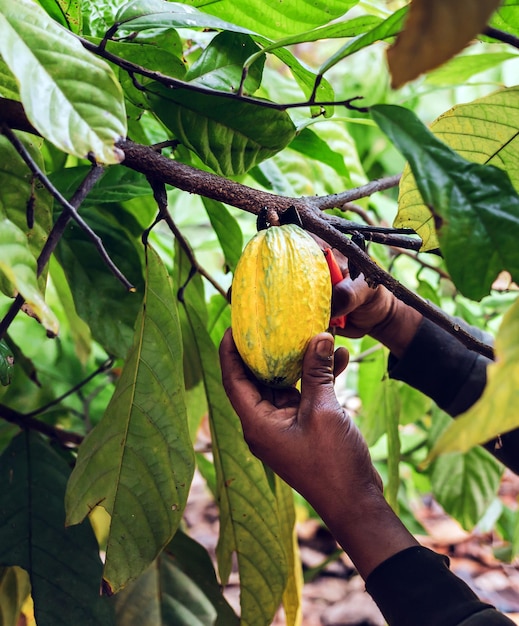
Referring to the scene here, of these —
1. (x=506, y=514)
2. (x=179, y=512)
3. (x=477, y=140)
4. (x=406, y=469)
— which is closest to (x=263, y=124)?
(x=477, y=140)

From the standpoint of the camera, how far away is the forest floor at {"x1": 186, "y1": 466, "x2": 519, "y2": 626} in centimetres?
193

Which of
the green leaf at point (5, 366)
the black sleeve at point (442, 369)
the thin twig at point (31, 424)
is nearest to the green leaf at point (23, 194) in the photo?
the green leaf at point (5, 366)

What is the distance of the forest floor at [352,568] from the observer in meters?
1.93

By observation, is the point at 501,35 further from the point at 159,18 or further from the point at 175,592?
the point at 175,592

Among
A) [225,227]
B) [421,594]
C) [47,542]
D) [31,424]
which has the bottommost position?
[421,594]

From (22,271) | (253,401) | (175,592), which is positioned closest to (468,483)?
(175,592)

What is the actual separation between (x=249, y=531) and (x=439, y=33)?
0.77m

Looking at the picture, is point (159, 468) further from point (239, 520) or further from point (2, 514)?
point (2, 514)

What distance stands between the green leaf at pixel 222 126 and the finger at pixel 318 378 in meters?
0.25

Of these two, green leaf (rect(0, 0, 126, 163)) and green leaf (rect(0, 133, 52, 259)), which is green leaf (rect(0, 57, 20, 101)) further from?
green leaf (rect(0, 0, 126, 163))

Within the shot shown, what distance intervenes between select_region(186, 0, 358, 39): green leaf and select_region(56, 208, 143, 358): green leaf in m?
0.37

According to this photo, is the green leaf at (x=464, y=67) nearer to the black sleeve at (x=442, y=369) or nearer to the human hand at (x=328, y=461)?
the black sleeve at (x=442, y=369)

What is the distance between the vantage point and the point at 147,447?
2.78ft

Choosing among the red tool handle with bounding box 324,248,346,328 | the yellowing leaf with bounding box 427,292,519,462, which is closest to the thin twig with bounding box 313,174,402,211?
the red tool handle with bounding box 324,248,346,328
